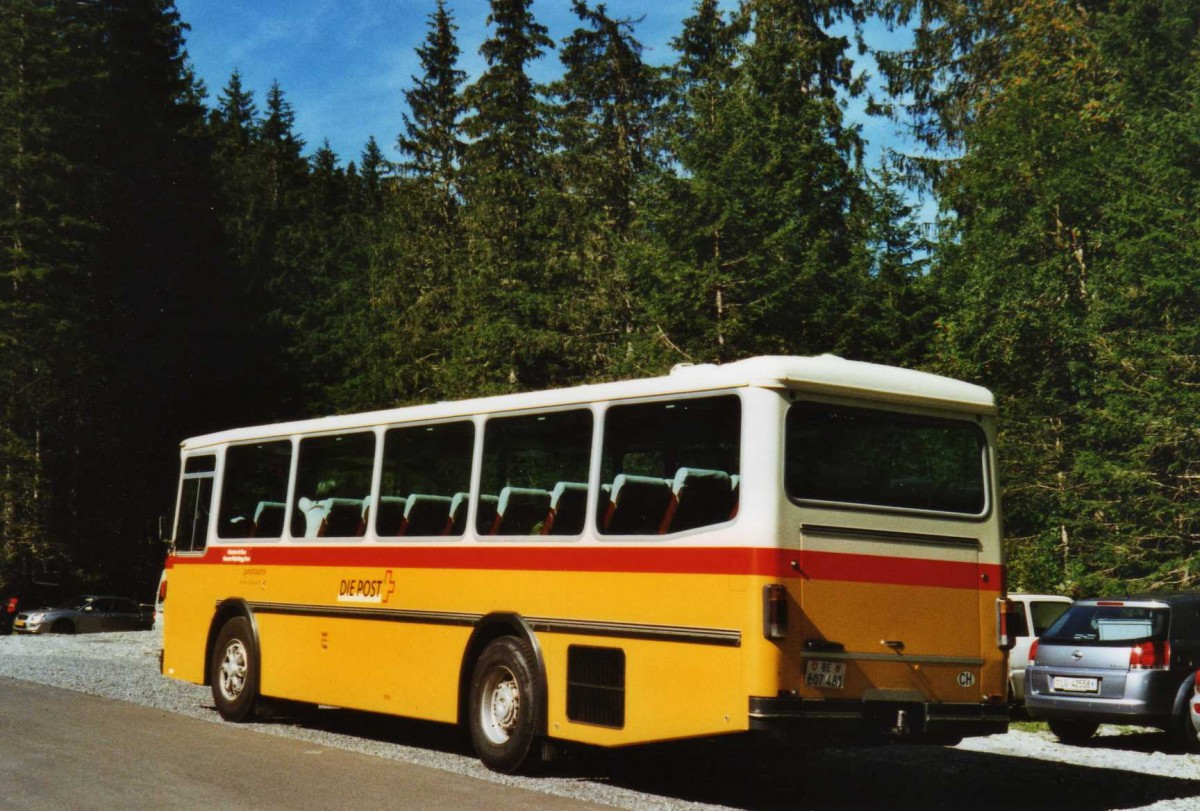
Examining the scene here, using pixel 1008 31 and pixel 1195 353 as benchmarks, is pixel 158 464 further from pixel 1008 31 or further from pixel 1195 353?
pixel 1195 353

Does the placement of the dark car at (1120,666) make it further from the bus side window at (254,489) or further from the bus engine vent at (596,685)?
the bus side window at (254,489)

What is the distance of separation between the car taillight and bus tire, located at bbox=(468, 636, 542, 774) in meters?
6.78

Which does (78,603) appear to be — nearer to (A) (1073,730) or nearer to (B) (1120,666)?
(A) (1073,730)

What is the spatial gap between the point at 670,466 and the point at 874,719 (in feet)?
7.05

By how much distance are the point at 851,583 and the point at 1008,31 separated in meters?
31.7

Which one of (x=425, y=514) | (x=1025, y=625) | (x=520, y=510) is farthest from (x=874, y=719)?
(x=1025, y=625)

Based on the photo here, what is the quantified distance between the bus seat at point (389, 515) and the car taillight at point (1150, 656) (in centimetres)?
745

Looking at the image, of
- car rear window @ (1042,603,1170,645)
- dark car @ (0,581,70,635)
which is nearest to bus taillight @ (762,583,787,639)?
car rear window @ (1042,603,1170,645)

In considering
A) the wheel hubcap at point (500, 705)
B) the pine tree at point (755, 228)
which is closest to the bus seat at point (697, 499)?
the wheel hubcap at point (500, 705)

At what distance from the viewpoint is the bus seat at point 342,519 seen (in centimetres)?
1312

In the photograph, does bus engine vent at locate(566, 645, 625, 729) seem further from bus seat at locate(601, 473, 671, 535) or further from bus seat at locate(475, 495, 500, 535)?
bus seat at locate(475, 495, 500, 535)

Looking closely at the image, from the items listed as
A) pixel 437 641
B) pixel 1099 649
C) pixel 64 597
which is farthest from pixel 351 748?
pixel 64 597

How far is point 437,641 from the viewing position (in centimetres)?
1183

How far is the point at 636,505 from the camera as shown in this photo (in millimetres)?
10133
